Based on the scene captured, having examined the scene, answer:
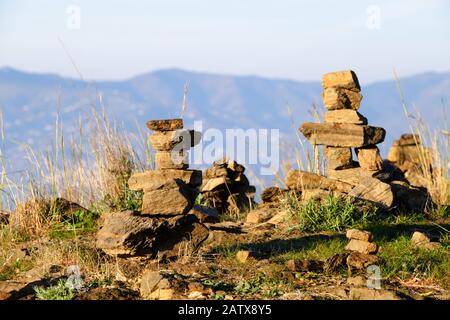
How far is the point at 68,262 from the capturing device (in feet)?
32.7

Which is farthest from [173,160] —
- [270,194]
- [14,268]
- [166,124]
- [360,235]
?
[360,235]

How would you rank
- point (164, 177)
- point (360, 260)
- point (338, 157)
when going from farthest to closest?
point (338, 157), point (164, 177), point (360, 260)

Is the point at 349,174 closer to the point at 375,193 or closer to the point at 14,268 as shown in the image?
the point at 375,193

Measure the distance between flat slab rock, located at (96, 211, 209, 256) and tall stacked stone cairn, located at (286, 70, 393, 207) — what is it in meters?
3.65

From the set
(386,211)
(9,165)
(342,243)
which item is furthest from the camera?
(9,165)

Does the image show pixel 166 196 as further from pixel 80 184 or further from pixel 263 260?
pixel 80 184

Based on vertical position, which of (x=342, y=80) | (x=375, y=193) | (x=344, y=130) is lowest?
(x=375, y=193)

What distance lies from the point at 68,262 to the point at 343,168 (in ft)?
19.0

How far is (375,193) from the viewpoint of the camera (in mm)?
12555

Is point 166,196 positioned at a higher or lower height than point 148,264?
higher

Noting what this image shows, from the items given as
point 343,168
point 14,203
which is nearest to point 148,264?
point 14,203

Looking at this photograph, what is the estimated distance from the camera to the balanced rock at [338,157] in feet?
45.4

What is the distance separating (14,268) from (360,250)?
14.9 ft
